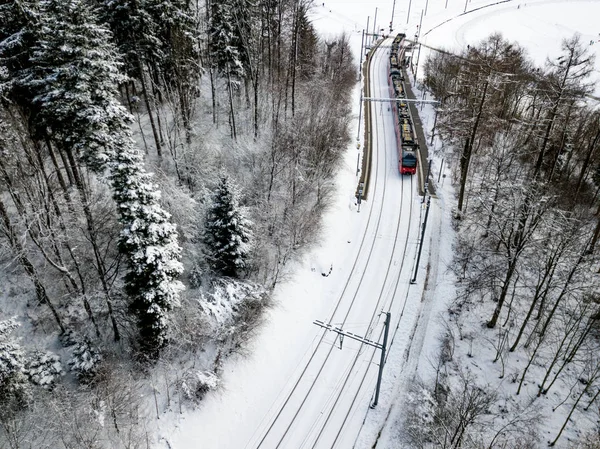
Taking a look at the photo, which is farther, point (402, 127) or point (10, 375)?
point (402, 127)

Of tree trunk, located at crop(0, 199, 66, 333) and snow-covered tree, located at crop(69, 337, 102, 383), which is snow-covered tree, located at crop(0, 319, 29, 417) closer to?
snow-covered tree, located at crop(69, 337, 102, 383)

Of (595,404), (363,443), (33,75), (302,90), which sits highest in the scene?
(33,75)

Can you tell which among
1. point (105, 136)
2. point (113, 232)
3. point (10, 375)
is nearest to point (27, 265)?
point (113, 232)

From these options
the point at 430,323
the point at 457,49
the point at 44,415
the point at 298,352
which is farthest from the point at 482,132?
the point at 457,49

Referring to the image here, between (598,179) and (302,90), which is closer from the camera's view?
(598,179)

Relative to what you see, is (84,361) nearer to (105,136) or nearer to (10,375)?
(10,375)

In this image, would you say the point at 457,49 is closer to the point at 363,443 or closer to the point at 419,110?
the point at 419,110
